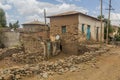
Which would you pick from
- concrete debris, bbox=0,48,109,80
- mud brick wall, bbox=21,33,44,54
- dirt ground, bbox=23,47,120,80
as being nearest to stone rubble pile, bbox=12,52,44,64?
mud brick wall, bbox=21,33,44,54

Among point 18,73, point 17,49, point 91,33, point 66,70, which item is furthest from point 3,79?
point 91,33

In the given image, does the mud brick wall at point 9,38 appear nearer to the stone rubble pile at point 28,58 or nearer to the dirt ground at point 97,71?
the stone rubble pile at point 28,58

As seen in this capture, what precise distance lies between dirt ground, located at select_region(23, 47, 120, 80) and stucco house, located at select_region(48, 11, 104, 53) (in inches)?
272

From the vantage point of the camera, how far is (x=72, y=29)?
2023 centimetres

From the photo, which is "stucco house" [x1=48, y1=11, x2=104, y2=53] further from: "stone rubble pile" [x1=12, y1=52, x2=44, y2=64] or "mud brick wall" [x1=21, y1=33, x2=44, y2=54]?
"stone rubble pile" [x1=12, y1=52, x2=44, y2=64]

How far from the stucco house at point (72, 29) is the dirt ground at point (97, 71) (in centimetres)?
692

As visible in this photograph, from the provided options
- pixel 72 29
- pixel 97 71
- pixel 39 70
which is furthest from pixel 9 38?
pixel 97 71

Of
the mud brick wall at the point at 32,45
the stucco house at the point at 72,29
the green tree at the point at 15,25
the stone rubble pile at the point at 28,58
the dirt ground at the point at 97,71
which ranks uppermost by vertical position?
the green tree at the point at 15,25

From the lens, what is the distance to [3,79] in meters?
8.40

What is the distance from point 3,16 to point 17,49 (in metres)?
20.3

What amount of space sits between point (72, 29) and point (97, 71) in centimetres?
1029

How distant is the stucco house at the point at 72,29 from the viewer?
1991cm

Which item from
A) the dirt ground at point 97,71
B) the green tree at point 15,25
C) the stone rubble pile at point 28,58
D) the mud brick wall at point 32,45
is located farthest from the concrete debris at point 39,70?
the green tree at point 15,25

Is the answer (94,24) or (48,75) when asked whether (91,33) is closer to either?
(94,24)
